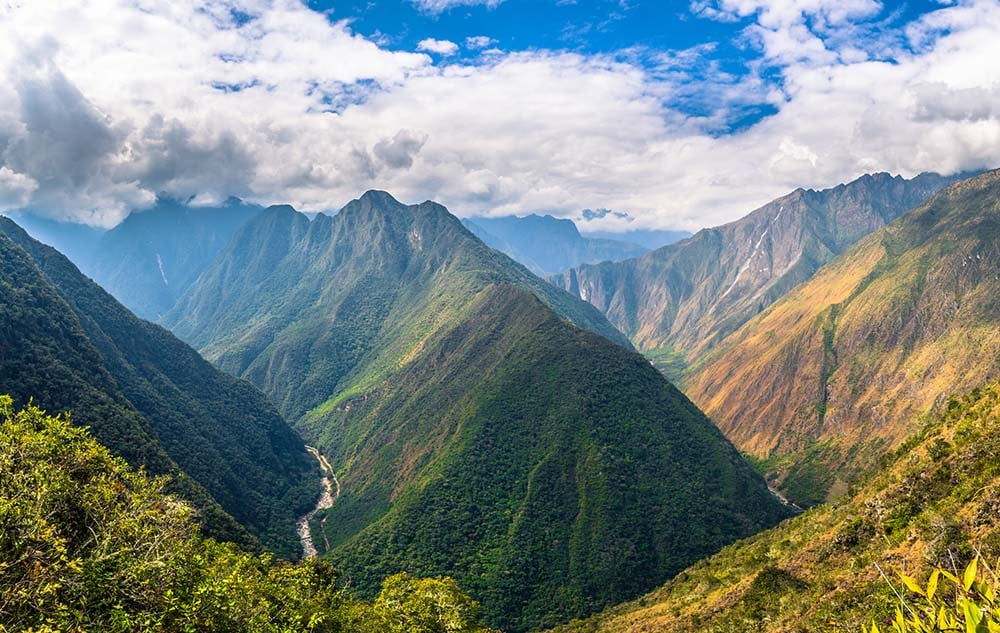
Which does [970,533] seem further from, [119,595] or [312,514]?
[312,514]

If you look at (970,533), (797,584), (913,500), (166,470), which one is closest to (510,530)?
(166,470)

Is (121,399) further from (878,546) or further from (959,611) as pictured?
(959,611)

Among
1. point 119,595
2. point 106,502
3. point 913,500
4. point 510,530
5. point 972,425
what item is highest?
point 106,502

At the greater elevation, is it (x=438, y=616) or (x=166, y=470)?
(x=166, y=470)

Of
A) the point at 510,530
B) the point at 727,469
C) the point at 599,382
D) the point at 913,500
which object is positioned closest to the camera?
the point at 913,500

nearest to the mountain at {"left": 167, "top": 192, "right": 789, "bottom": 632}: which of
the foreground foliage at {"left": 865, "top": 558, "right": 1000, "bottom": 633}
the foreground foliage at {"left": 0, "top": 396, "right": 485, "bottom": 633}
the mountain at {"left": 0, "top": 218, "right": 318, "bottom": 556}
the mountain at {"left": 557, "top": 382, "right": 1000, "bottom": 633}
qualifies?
the mountain at {"left": 0, "top": 218, "right": 318, "bottom": 556}

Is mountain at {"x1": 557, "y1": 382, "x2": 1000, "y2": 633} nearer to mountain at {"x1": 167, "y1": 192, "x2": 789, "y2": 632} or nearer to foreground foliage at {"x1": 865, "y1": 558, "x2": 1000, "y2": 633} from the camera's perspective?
foreground foliage at {"x1": 865, "y1": 558, "x2": 1000, "y2": 633}

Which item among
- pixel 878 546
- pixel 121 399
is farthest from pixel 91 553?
pixel 121 399
